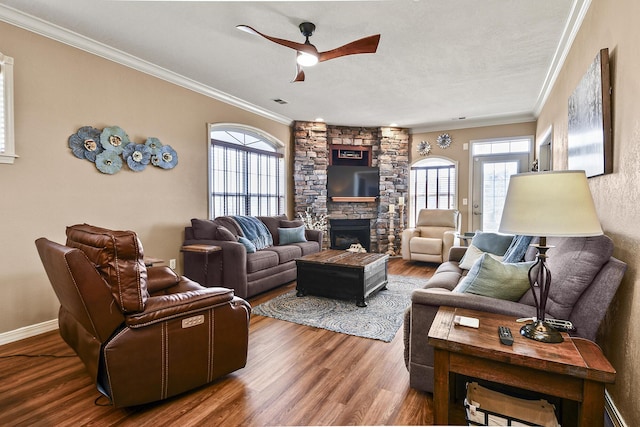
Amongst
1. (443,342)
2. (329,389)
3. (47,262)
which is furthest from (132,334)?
(443,342)

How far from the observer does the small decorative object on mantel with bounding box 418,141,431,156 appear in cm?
680

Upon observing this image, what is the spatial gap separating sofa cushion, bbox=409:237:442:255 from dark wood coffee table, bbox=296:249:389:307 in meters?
1.90

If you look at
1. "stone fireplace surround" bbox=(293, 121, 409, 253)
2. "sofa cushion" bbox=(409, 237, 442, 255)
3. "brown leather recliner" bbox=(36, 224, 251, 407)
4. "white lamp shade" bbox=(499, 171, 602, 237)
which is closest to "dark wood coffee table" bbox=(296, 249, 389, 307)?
"brown leather recliner" bbox=(36, 224, 251, 407)

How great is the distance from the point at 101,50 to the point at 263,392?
3611 mm

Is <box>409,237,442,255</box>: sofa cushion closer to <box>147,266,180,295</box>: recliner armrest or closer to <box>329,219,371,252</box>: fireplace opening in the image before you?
<box>329,219,371,252</box>: fireplace opening

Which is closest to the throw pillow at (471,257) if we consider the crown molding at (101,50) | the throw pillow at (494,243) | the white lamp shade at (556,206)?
the throw pillow at (494,243)

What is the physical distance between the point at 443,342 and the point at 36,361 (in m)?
2.86

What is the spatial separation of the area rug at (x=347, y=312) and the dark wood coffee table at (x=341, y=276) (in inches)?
4.0

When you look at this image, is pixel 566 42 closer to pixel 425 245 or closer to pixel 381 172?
pixel 425 245

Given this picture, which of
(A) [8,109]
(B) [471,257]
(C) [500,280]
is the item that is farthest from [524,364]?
(A) [8,109]

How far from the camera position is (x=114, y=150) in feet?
11.3

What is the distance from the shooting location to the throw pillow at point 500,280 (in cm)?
180

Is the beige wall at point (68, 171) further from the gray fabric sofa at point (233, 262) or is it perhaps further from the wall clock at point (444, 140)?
the wall clock at point (444, 140)

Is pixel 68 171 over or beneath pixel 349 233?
over
